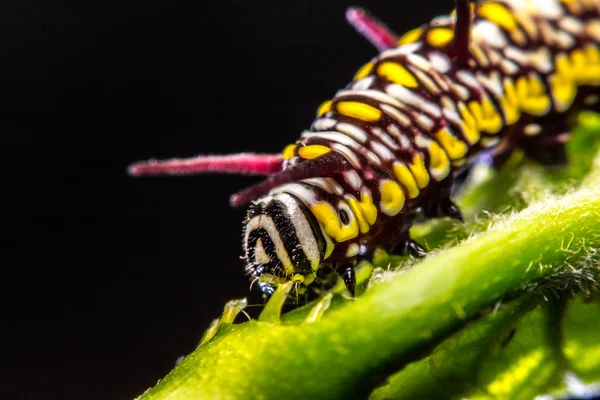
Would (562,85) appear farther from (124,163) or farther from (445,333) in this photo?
(124,163)

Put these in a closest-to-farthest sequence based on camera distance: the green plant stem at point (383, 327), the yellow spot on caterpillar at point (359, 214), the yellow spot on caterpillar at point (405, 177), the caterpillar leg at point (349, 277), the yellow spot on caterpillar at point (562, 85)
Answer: the green plant stem at point (383, 327), the caterpillar leg at point (349, 277), the yellow spot on caterpillar at point (359, 214), the yellow spot on caterpillar at point (405, 177), the yellow spot on caterpillar at point (562, 85)

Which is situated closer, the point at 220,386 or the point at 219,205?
the point at 220,386

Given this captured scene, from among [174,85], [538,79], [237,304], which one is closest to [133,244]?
[174,85]

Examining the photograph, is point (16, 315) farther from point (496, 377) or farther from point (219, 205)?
point (496, 377)

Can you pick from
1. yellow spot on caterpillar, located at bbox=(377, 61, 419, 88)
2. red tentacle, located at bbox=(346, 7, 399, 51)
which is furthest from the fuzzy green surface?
red tentacle, located at bbox=(346, 7, 399, 51)

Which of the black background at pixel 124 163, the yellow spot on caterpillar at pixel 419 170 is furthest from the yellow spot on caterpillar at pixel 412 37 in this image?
the black background at pixel 124 163

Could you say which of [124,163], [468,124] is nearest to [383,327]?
[468,124]

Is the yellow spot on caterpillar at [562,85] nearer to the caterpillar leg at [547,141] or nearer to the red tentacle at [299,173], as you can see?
the caterpillar leg at [547,141]
